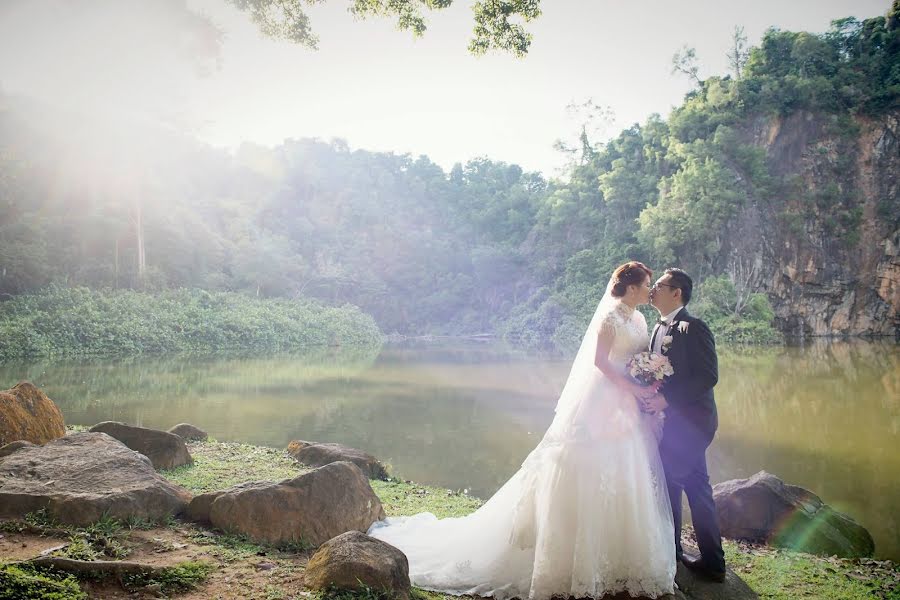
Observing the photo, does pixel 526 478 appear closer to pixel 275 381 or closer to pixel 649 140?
pixel 275 381

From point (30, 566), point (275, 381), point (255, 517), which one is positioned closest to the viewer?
point (30, 566)

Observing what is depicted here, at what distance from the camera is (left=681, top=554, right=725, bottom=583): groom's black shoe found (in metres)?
3.60

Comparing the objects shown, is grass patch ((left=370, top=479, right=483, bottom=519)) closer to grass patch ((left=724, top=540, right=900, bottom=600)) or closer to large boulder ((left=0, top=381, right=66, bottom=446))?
grass patch ((left=724, top=540, right=900, bottom=600))

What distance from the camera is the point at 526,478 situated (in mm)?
3727

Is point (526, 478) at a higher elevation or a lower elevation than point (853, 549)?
higher

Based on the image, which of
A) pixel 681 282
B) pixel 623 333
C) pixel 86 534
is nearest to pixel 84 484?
pixel 86 534

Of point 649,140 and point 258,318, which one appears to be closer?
point 258,318

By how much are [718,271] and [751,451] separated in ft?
101

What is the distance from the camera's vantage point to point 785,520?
16.5 feet

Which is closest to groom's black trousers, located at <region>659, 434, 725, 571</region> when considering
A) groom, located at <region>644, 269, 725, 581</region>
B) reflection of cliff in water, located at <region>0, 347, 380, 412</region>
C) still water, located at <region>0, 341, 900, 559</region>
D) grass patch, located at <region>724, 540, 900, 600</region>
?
groom, located at <region>644, 269, 725, 581</region>

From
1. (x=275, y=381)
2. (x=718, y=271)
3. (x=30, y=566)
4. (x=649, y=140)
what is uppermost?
(x=649, y=140)

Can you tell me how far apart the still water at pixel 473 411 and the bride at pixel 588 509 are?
10.0ft

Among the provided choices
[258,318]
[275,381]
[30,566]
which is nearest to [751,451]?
[30,566]

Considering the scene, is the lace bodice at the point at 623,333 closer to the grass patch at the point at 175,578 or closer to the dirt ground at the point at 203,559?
the dirt ground at the point at 203,559
